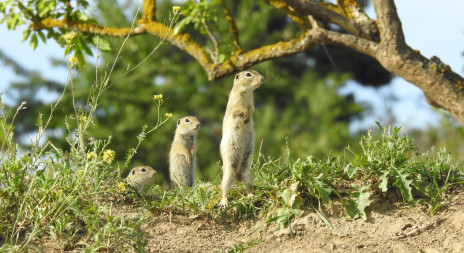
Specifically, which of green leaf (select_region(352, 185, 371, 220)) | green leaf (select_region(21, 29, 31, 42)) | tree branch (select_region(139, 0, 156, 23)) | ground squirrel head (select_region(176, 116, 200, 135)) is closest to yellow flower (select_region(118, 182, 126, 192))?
green leaf (select_region(352, 185, 371, 220))

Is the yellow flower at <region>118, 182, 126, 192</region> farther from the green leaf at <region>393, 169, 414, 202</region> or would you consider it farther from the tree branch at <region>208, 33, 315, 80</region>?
the tree branch at <region>208, 33, 315, 80</region>

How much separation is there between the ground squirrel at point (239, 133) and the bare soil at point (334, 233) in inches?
27.9

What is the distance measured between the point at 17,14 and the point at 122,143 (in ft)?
20.1

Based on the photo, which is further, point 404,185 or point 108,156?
point 404,185

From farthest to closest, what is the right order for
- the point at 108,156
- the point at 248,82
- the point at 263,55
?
the point at 263,55
the point at 248,82
the point at 108,156

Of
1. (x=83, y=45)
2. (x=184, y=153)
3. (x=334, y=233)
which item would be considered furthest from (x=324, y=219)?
(x=83, y=45)

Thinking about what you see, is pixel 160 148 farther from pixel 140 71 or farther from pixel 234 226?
pixel 234 226

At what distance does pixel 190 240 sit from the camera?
5.11 meters

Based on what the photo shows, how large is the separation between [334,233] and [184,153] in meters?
3.35

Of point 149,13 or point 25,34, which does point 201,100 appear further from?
point 25,34

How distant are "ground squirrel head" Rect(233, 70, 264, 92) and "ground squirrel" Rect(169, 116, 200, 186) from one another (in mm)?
1837

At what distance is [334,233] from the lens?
5102 millimetres

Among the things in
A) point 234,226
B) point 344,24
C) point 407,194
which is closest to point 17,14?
point 344,24

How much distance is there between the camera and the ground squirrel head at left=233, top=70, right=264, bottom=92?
20.7 feet
